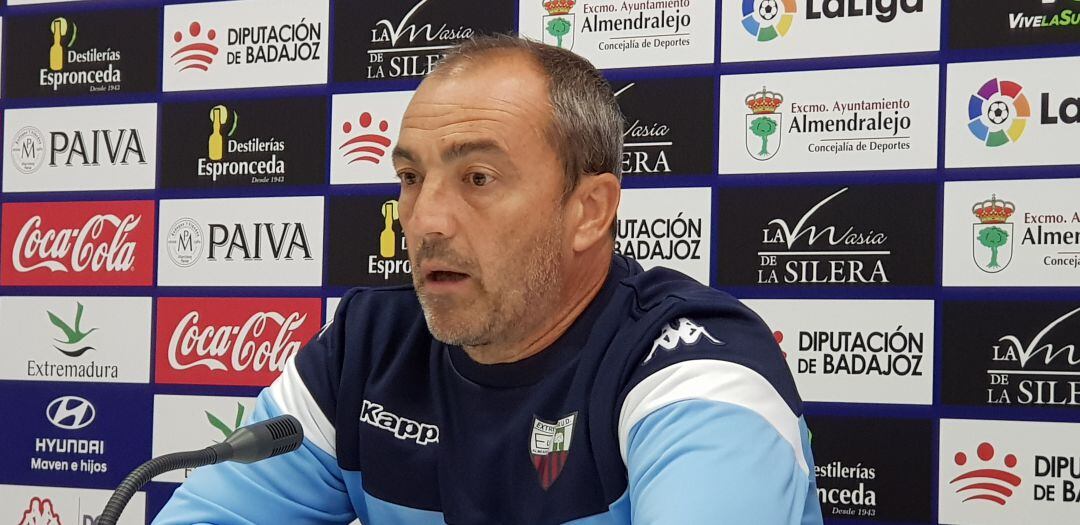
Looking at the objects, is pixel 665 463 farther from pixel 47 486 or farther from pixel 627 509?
pixel 47 486

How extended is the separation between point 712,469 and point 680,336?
0.25 meters

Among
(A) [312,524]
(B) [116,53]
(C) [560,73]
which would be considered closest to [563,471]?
(A) [312,524]

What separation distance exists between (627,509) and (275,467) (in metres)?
0.54

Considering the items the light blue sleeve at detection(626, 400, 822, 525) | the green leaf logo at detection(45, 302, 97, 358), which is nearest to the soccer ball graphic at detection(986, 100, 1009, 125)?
the light blue sleeve at detection(626, 400, 822, 525)

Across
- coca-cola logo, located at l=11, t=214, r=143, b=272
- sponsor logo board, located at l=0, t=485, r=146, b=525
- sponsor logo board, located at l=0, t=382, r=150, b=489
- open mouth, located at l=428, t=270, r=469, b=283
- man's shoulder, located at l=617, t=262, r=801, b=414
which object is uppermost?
coca-cola logo, located at l=11, t=214, r=143, b=272

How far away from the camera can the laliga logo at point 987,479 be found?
2.44 metres

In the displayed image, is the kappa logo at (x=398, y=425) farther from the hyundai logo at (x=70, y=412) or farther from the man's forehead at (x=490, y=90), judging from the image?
the hyundai logo at (x=70, y=412)

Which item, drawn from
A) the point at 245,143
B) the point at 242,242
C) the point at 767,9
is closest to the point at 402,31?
the point at 245,143

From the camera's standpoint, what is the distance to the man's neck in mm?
1603

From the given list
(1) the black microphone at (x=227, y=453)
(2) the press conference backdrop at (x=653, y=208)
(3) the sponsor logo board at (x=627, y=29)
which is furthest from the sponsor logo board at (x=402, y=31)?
(1) the black microphone at (x=227, y=453)

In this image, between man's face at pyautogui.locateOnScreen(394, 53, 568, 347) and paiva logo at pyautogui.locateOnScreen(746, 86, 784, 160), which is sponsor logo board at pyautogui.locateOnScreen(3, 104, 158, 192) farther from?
man's face at pyautogui.locateOnScreen(394, 53, 568, 347)

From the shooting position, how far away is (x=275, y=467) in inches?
63.9

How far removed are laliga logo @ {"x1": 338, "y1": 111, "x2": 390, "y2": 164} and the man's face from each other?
4.60 ft

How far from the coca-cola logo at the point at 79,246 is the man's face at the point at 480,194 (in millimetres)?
1901
